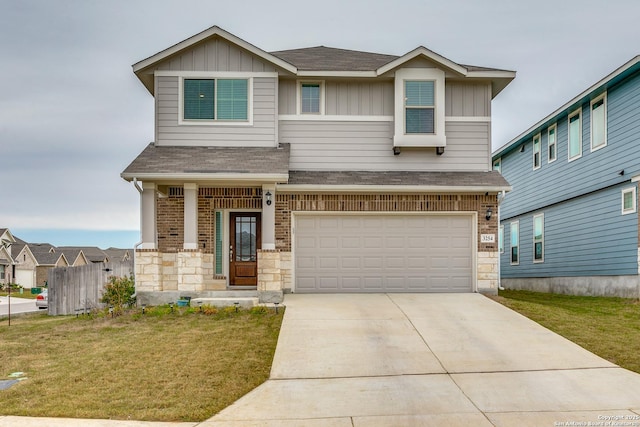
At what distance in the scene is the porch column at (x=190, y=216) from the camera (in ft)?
43.1

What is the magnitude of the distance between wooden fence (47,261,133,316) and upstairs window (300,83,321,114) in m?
7.14

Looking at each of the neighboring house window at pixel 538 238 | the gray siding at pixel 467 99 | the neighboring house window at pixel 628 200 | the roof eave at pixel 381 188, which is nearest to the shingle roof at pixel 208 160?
the roof eave at pixel 381 188

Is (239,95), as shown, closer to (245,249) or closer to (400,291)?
(245,249)

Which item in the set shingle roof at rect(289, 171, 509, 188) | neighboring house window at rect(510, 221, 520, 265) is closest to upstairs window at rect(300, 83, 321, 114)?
shingle roof at rect(289, 171, 509, 188)

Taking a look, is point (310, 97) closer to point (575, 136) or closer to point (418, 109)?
point (418, 109)

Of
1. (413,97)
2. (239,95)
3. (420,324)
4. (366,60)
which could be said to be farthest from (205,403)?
(366,60)

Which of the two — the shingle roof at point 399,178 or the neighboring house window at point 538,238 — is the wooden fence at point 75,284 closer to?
the shingle roof at point 399,178

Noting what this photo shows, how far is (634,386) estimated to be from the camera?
736 cm

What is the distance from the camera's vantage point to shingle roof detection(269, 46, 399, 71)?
15073 mm

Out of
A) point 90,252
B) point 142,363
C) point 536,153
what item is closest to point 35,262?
point 90,252

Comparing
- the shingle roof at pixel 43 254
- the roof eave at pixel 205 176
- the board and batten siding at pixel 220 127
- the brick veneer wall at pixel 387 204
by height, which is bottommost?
the shingle roof at pixel 43 254

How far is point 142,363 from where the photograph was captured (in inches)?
329

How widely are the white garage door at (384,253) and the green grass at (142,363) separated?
2994 millimetres

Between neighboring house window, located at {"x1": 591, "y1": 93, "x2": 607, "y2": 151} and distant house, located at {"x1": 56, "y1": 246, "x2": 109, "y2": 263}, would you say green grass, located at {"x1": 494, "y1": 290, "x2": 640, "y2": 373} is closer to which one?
neighboring house window, located at {"x1": 591, "y1": 93, "x2": 607, "y2": 151}
